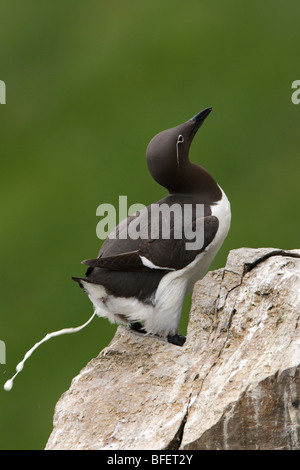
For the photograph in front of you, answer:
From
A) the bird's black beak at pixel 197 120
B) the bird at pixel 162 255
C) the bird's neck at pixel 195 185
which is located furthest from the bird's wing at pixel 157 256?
the bird's black beak at pixel 197 120

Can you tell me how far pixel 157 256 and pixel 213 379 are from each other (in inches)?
39.9

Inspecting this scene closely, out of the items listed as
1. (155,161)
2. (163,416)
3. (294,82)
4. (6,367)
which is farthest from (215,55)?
(163,416)

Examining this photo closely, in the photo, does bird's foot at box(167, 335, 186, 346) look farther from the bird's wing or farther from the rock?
the bird's wing

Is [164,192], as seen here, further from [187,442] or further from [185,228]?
[187,442]

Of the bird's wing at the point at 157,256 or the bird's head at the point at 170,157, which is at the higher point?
the bird's head at the point at 170,157

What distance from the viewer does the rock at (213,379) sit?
645cm

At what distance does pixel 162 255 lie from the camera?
7410 millimetres

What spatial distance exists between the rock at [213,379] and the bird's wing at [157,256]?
0.64 feet

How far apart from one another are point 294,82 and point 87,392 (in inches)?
457

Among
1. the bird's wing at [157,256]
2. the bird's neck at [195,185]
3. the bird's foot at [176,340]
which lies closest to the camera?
the bird's wing at [157,256]

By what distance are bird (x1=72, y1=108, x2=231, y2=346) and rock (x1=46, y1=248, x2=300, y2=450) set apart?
0.54ft

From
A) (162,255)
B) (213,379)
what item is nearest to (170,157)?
(162,255)

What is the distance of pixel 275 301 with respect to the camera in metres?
6.89

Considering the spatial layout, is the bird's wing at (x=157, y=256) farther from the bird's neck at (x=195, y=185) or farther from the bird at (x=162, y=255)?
the bird's neck at (x=195, y=185)
